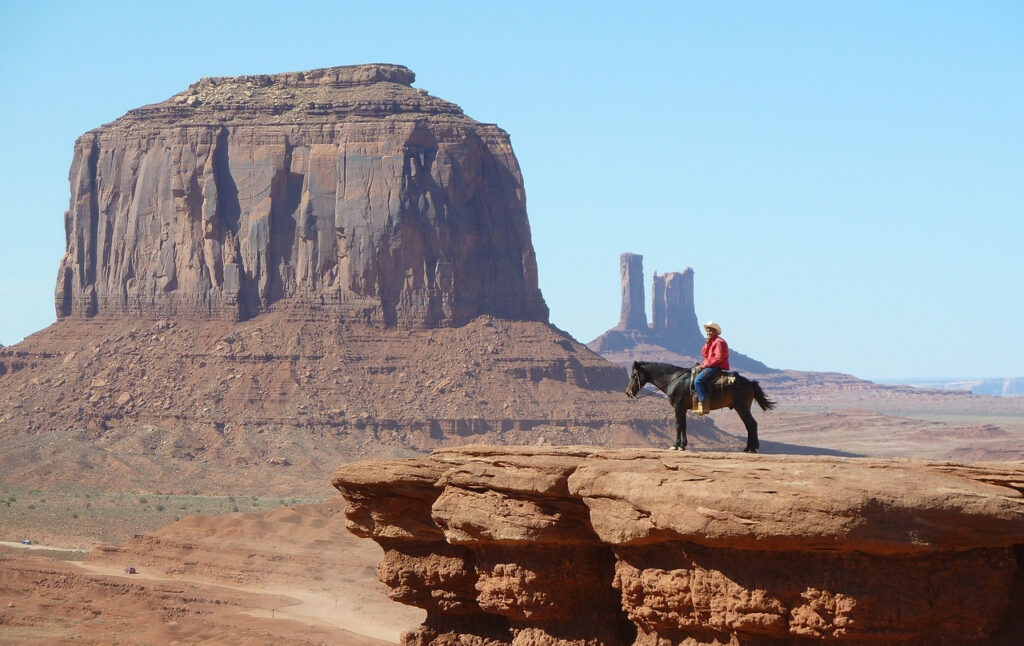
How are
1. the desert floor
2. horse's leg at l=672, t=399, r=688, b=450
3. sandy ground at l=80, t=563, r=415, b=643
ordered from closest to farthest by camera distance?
horse's leg at l=672, t=399, r=688, b=450 → the desert floor → sandy ground at l=80, t=563, r=415, b=643

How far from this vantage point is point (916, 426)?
153 m

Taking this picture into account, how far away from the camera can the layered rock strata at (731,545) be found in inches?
535

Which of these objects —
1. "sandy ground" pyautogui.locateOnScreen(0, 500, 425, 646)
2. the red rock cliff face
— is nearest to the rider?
"sandy ground" pyautogui.locateOnScreen(0, 500, 425, 646)

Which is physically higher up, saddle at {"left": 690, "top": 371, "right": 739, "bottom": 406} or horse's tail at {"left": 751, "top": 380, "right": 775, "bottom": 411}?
saddle at {"left": 690, "top": 371, "right": 739, "bottom": 406}

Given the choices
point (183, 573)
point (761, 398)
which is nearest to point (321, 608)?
point (183, 573)

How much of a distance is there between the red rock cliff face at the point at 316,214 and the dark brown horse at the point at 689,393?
85.2 meters

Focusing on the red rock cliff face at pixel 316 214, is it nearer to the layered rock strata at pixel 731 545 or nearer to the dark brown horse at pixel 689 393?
the dark brown horse at pixel 689 393

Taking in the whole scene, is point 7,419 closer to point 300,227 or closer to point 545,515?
point 300,227

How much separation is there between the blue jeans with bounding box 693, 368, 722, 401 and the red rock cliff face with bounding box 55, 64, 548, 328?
86.5 m

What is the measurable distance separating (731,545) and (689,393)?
4218 millimetres

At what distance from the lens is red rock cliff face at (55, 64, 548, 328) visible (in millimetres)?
104625

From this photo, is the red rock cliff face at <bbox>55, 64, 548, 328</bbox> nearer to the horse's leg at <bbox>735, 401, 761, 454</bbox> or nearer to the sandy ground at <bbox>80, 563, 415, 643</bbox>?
the sandy ground at <bbox>80, 563, 415, 643</bbox>

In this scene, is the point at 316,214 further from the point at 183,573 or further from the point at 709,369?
the point at 709,369

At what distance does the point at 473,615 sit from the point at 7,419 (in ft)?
268
